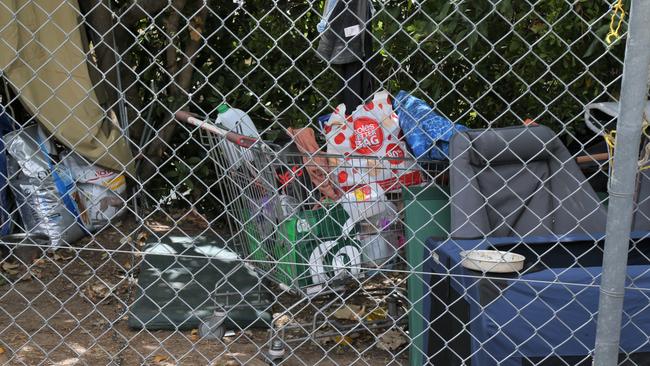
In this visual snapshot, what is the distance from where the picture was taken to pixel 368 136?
439 cm

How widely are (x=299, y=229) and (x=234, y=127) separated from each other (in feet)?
2.67

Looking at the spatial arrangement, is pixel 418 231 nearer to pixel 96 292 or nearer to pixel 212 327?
pixel 212 327

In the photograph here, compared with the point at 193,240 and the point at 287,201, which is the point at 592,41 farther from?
the point at 193,240

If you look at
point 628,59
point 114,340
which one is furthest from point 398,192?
point 628,59

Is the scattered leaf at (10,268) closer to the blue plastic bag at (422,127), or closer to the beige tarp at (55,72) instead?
the beige tarp at (55,72)

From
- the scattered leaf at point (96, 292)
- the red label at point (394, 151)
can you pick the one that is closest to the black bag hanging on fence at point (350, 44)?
the red label at point (394, 151)

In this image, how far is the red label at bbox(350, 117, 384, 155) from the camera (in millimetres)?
4391

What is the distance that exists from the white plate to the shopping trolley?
0.77 m

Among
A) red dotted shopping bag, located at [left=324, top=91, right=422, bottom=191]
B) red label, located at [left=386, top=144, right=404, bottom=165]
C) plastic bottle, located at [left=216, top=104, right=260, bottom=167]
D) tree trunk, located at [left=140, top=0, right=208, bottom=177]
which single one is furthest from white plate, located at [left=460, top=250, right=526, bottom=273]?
tree trunk, located at [left=140, top=0, right=208, bottom=177]

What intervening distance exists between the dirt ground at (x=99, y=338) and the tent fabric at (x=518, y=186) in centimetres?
83

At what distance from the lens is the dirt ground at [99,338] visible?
13.2 ft

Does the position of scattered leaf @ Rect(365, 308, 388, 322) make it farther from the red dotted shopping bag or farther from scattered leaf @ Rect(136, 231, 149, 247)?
scattered leaf @ Rect(136, 231, 149, 247)

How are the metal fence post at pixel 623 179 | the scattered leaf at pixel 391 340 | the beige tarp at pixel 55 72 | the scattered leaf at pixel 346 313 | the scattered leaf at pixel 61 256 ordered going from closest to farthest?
1. the metal fence post at pixel 623 179
2. the scattered leaf at pixel 391 340
3. the scattered leaf at pixel 346 313
4. the beige tarp at pixel 55 72
5. the scattered leaf at pixel 61 256

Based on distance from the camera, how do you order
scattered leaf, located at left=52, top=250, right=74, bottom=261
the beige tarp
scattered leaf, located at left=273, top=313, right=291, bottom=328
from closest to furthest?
scattered leaf, located at left=273, top=313, right=291, bottom=328
the beige tarp
scattered leaf, located at left=52, top=250, right=74, bottom=261
